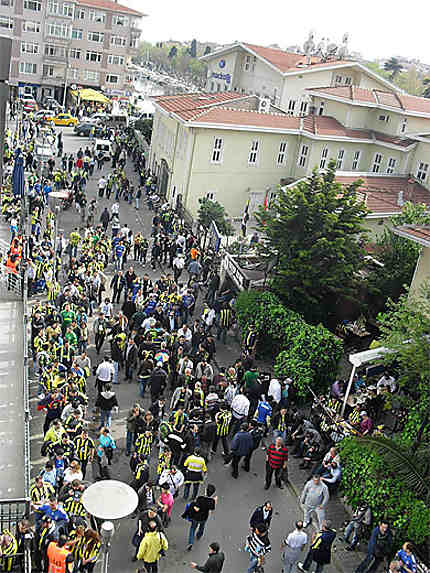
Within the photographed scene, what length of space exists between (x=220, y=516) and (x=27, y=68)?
56781mm

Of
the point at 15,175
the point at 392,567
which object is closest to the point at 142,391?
the point at 392,567

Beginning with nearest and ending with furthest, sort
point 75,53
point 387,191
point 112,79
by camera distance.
A: point 387,191
point 75,53
point 112,79

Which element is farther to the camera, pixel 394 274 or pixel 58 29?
pixel 58 29

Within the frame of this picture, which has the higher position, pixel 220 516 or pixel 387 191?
pixel 387 191

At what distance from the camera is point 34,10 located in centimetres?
5706

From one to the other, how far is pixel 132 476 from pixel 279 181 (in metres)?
24.7

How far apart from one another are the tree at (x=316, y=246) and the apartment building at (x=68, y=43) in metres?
48.2

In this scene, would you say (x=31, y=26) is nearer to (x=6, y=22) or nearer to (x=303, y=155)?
(x=6, y=22)

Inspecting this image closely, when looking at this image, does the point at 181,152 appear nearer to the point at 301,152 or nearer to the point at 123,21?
the point at 301,152

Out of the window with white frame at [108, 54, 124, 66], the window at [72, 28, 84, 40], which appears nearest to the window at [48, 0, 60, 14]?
the window at [72, 28, 84, 40]

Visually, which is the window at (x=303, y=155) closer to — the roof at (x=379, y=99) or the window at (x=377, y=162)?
the roof at (x=379, y=99)

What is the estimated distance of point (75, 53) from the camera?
62.0m

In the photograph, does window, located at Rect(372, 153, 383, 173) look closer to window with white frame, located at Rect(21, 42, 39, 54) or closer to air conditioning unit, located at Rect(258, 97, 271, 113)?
air conditioning unit, located at Rect(258, 97, 271, 113)

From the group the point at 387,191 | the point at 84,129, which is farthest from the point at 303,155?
the point at 84,129
